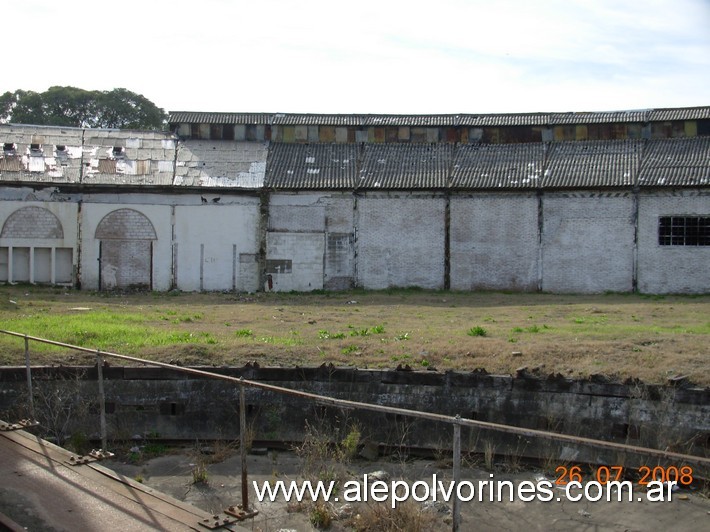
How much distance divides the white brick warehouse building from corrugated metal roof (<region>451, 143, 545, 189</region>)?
0.08m

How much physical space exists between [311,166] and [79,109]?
35389mm

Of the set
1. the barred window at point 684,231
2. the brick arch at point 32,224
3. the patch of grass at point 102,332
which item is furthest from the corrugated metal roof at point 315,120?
the patch of grass at point 102,332

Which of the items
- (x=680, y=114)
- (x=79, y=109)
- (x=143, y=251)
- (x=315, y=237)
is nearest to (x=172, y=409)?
(x=315, y=237)

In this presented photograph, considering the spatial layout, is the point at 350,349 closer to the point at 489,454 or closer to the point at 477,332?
the point at 477,332

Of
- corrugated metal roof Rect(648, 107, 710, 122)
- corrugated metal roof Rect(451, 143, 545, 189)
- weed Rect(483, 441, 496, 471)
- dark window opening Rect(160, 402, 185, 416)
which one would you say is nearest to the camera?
weed Rect(483, 441, 496, 471)

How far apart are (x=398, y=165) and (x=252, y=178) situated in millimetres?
5557

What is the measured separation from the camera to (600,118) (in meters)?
27.1

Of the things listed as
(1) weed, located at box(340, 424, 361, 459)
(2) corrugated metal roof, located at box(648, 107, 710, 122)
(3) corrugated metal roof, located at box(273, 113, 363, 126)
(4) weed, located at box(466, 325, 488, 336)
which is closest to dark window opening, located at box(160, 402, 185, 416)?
(1) weed, located at box(340, 424, 361, 459)

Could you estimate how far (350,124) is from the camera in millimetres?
28672

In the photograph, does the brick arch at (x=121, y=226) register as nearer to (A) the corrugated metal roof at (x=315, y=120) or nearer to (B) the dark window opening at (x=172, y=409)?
(A) the corrugated metal roof at (x=315, y=120)

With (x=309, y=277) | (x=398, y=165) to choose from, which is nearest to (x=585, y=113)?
(x=398, y=165)

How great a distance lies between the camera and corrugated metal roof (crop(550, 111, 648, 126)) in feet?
88.0

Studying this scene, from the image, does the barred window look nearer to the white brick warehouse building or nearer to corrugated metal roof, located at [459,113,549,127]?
the white brick warehouse building

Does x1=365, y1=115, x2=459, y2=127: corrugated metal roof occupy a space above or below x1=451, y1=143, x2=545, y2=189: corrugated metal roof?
above
